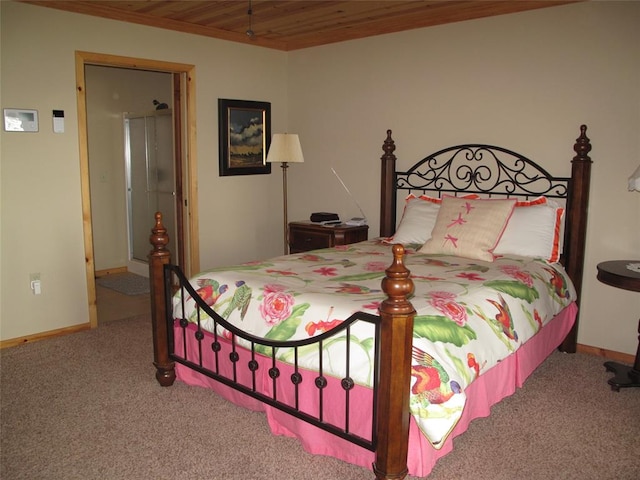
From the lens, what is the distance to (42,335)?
13.4 feet

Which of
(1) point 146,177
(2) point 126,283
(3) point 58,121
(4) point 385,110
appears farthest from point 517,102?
(2) point 126,283

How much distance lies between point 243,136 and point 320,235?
1269mm

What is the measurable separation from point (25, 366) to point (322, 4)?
3155 mm

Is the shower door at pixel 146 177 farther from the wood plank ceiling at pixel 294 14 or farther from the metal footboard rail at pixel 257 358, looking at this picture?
the metal footboard rail at pixel 257 358

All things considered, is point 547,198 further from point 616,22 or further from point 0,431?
point 0,431

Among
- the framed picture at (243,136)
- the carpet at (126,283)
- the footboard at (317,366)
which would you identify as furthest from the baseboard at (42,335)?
the framed picture at (243,136)

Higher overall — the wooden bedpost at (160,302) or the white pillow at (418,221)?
the white pillow at (418,221)

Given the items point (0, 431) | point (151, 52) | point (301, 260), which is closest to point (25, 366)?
point (0, 431)

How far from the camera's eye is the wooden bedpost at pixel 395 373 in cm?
200

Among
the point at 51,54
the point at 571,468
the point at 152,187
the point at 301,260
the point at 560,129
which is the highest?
the point at 51,54

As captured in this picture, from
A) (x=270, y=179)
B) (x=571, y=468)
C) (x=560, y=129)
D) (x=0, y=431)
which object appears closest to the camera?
(x=571, y=468)

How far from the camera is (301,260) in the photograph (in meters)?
3.52

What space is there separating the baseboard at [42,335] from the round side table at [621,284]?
363cm

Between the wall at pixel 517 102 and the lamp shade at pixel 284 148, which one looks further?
the lamp shade at pixel 284 148
